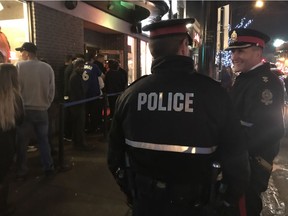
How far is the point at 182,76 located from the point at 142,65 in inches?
547

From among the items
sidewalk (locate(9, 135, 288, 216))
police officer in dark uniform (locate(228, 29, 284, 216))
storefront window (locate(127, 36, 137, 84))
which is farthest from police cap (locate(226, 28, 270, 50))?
storefront window (locate(127, 36, 137, 84))

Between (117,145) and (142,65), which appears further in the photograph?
(142,65)

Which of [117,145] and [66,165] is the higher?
[117,145]

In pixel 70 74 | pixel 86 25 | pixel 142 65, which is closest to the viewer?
pixel 70 74

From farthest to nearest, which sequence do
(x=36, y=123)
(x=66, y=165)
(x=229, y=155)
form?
(x=66, y=165)
(x=36, y=123)
(x=229, y=155)

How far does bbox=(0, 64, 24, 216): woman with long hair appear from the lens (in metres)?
3.52

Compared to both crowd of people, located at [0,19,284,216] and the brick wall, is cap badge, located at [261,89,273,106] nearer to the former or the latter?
crowd of people, located at [0,19,284,216]

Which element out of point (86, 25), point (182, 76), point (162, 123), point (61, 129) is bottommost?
point (61, 129)

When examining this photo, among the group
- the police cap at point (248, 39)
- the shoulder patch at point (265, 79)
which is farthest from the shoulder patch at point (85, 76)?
the shoulder patch at point (265, 79)

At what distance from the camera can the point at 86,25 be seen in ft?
32.4

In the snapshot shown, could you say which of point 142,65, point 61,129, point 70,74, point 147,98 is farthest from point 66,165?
point 142,65

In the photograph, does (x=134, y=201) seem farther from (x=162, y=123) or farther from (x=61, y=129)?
(x=61, y=129)

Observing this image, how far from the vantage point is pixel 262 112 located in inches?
97.3

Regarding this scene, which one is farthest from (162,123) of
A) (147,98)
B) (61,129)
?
(61,129)
